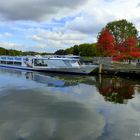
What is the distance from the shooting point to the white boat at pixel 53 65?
7594 centimetres

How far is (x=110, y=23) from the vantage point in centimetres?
10056

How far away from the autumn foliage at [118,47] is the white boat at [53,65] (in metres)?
11.9

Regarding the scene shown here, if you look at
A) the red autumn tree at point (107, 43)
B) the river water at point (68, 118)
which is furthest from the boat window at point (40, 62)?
the river water at point (68, 118)

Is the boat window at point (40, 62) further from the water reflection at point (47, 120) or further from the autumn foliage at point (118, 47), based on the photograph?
the water reflection at point (47, 120)

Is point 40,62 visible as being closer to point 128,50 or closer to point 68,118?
point 128,50

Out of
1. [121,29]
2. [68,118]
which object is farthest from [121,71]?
[68,118]

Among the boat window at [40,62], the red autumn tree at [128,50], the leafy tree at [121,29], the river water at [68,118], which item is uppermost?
the leafy tree at [121,29]

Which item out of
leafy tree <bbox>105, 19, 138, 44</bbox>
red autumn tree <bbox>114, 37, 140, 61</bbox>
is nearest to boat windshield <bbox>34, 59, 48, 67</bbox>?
red autumn tree <bbox>114, 37, 140, 61</bbox>

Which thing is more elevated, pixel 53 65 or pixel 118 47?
pixel 118 47

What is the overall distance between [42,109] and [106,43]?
213ft

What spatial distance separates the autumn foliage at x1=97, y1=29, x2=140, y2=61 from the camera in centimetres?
8706

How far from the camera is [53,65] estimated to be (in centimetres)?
8438

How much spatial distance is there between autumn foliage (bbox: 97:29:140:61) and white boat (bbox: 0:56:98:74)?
1190 cm

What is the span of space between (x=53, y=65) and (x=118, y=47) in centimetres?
1930
